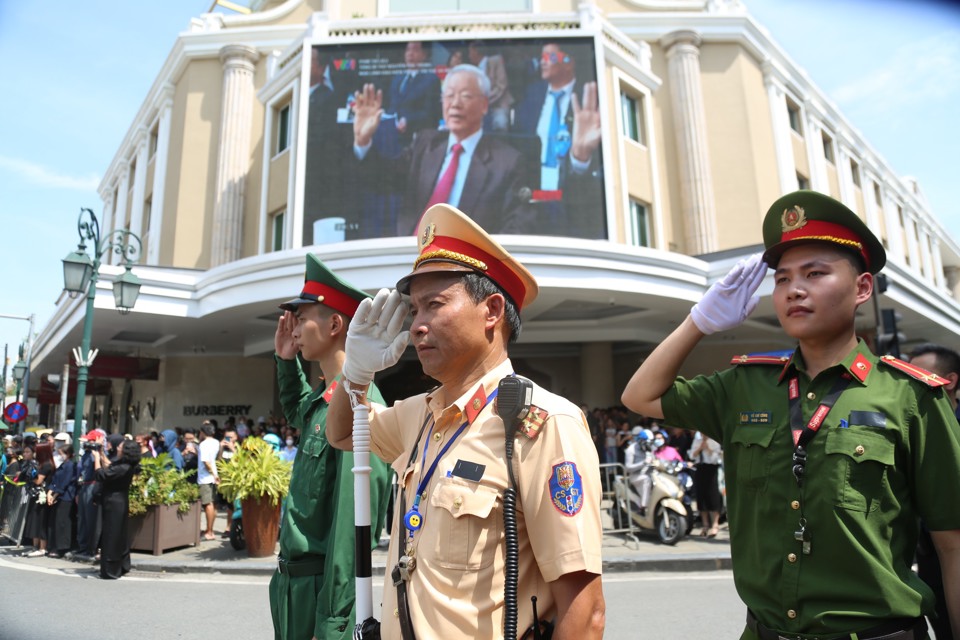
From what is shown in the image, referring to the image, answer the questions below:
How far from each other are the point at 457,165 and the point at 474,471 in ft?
53.5

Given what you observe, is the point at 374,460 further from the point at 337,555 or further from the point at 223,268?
the point at 223,268

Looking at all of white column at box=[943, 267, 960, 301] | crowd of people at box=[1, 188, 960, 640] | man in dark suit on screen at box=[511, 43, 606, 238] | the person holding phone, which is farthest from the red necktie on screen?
white column at box=[943, 267, 960, 301]

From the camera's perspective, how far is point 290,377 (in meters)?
3.42

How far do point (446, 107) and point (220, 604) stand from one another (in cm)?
1397

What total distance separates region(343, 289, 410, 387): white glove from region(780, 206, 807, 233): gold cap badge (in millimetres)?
1219

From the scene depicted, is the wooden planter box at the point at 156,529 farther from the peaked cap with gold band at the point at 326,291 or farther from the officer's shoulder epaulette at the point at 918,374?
the officer's shoulder epaulette at the point at 918,374

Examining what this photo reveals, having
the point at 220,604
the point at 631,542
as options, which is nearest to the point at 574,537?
the point at 220,604

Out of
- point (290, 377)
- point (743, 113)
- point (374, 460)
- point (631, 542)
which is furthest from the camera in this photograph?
point (743, 113)

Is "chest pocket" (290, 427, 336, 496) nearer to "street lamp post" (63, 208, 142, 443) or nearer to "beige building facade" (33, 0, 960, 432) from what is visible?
"street lamp post" (63, 208, 142, 443)

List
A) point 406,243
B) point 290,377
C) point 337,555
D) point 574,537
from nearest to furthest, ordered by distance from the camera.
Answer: point 574,537 → point 337,555 → point 290,377 → point 406,243

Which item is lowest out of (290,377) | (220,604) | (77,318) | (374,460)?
(220,604)

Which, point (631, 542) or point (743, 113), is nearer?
point (631, 542)

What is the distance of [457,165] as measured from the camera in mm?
17406

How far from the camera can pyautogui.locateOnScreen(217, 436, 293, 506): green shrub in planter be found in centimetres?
855
